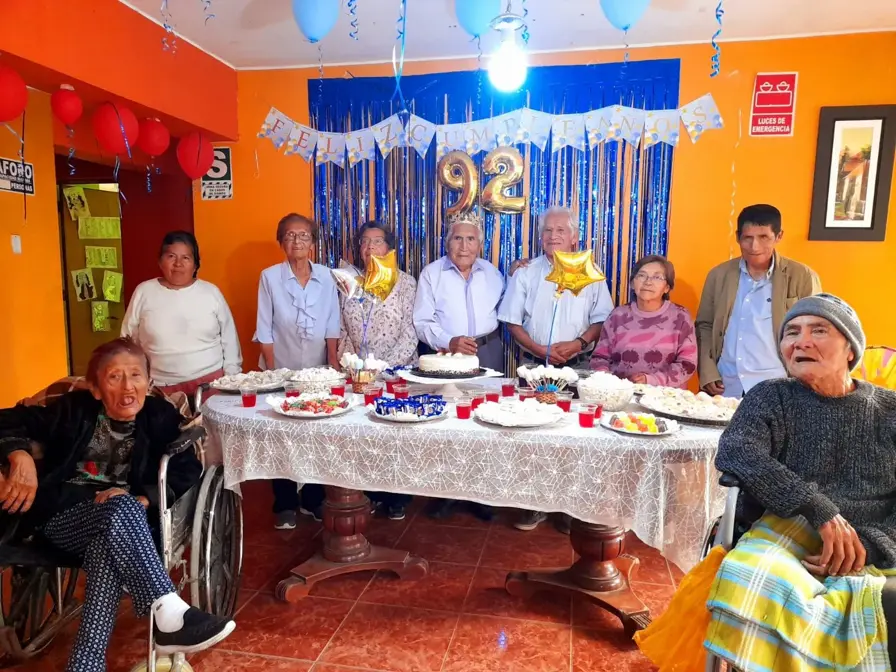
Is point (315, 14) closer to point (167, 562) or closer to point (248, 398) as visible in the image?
point (248, 398)

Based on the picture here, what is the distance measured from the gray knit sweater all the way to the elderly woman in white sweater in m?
2.46

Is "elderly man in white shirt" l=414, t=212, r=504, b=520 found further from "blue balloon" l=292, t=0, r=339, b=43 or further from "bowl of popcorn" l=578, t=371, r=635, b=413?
"blue balloon" l=292, t=0, r=339, b=43

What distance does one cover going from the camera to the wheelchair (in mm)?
1841


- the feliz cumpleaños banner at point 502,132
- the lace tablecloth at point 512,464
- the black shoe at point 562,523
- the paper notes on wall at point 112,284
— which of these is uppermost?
the feliz cumpleaños banner at point 502,132

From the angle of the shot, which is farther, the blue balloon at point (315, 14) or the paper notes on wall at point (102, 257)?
the paper notes on wall at point (102, 257)

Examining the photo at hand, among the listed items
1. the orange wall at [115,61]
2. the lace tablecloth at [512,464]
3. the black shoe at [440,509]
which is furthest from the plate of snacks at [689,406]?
the orange wall at [115,61]

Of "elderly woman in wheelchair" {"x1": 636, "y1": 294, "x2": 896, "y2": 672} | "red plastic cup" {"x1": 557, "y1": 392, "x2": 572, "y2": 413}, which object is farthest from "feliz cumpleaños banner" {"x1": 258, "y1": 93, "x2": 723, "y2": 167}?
"elderly woman in wheelchair" {"x1": 636, "y1": 294, "x2": 896, "y2": 672}

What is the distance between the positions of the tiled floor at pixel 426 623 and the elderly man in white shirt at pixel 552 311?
0.54 meters

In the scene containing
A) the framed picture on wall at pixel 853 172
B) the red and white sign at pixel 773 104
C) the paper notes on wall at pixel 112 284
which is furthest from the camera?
the paper notes on wall at pixel 112 284

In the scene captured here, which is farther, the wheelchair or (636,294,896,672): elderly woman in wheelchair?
the wheelchair

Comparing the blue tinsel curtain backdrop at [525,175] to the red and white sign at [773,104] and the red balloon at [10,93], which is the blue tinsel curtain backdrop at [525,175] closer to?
the red and white sign at [773,104]

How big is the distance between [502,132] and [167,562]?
310 cm

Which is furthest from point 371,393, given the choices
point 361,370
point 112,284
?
point 112,284

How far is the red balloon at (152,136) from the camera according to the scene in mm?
3564
